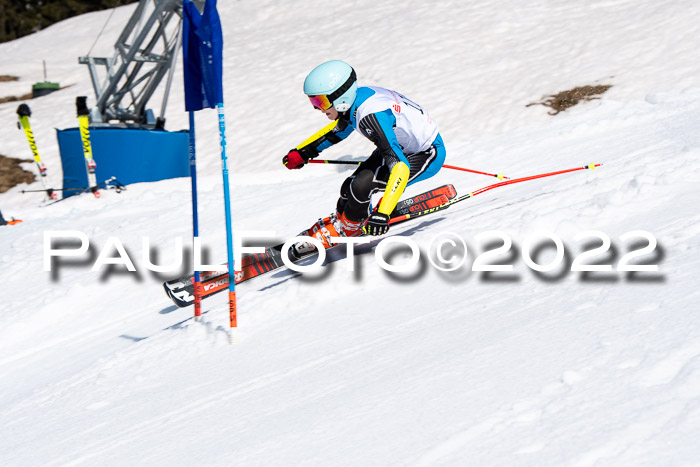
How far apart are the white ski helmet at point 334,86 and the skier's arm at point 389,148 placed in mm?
246

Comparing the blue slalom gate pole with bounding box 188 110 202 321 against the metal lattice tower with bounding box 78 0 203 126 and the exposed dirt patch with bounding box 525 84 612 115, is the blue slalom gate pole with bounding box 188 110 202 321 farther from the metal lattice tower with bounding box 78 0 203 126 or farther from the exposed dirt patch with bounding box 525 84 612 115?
the metal lattice tower with bounding box 78 0 203 126

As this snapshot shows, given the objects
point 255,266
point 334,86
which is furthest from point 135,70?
point 334,86

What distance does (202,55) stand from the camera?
14.6 feet

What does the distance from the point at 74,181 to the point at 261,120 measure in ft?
15.6

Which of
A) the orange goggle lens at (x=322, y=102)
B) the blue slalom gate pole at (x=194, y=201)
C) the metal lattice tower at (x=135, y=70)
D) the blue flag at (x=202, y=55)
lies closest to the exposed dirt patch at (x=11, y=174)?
the metal lattice tower at (x=135, y=70)

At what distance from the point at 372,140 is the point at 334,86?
0.51 m

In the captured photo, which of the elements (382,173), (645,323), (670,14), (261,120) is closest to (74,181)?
(261,120)

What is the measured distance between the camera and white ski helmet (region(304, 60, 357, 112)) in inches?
205

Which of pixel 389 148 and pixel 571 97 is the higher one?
pixel 571 97

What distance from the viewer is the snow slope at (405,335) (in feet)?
7.98

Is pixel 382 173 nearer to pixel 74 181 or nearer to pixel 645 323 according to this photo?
pixel 645 323

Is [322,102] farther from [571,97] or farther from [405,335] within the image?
[571,97]

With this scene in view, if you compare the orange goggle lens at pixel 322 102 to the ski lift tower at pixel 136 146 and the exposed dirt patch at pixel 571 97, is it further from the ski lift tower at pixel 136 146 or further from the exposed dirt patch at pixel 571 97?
the ski lift tower at pixel 136 146

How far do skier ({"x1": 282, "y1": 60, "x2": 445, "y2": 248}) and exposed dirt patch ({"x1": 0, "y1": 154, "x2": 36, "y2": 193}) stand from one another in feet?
47.4
